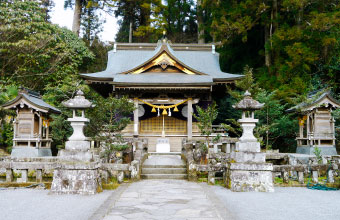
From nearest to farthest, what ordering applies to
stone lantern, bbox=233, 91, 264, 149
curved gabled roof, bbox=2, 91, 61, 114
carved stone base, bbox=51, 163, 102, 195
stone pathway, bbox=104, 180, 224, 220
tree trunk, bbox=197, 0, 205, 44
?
1. stone pathway, bbox=104, 180, 224, 220
2. carved stone base, bbox=51, 163, 102, 195
3. stone lantern, bbox=233, 91, 264, 149
4. curved gabled roof, bbox=2, 91, 61, 114
5. tree trunk, bbox=197, 0, 205, 44

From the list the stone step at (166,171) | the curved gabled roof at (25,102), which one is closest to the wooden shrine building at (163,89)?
the curved gabled roof at (25,102)

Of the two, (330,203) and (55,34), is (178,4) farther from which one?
(330,203)

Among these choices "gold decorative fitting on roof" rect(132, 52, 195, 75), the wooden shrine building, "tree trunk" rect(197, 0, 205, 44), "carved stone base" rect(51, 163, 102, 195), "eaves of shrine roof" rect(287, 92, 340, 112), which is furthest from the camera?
"tree trunk" rect(197, 0, 205, 44)

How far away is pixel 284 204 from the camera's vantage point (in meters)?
6.73

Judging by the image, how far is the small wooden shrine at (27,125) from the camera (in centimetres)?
1536

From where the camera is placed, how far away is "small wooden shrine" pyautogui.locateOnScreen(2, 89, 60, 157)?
50.4 ft

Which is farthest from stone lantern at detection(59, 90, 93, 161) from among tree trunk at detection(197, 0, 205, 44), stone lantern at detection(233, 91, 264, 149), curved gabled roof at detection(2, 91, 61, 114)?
tree trunk at detection(197, 0, 205, 44)

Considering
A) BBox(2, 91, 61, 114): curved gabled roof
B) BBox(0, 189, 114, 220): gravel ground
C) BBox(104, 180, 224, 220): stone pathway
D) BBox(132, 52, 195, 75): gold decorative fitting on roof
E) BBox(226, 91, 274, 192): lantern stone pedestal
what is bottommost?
BBox(0, 189, 114, 220): gravel ground

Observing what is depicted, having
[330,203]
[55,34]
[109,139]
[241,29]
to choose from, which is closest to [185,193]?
[330,203]

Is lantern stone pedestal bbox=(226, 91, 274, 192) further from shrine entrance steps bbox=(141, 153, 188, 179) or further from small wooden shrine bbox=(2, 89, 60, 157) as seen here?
small wooden shrine bbox=(2, 89, 60, 157)

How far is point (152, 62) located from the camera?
18875mm

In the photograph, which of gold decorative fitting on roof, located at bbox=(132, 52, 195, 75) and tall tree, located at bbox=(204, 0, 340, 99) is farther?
gold decorative fitting on roof, located at bbox=(132, 52, 195, 75)

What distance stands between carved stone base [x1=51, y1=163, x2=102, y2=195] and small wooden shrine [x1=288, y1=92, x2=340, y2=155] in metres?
10.8

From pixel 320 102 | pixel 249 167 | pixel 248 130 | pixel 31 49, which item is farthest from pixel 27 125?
pixel 320 102
